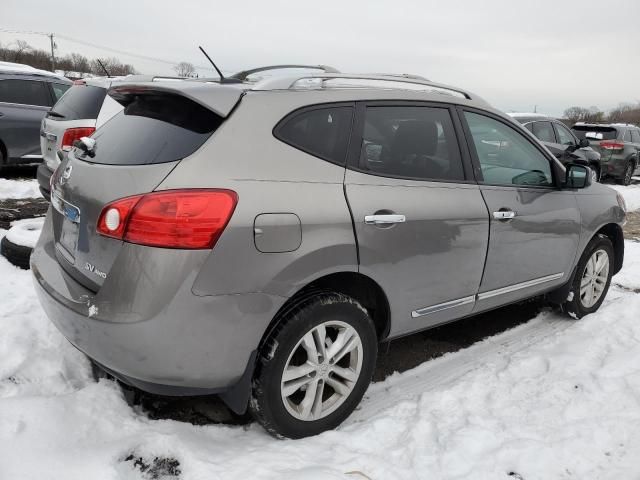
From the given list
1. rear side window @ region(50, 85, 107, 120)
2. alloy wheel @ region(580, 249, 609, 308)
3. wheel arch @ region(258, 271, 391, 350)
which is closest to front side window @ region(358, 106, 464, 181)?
wheel arch @ region(258, 271, 391, 350)

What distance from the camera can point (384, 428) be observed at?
2.63 meters

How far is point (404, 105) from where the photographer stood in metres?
2.91

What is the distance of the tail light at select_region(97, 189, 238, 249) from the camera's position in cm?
203

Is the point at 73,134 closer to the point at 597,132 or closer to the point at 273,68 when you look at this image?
the point at 273,68

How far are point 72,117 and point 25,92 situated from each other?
3.58 metres

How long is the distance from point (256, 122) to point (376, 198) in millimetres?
703

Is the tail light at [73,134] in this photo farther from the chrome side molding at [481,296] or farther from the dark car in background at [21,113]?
the chrome side molding at [481,296]

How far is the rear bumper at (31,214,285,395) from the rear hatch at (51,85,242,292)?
18 centimetres

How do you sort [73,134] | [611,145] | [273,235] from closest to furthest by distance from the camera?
[273,235], [73,134], [611,145]

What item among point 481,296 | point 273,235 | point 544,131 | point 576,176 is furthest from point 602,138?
point 273,235

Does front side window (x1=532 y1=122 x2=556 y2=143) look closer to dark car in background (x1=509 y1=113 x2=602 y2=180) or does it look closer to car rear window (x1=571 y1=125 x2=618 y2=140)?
dark car in background (x1=509 y1=113 x2=602 y2=180)

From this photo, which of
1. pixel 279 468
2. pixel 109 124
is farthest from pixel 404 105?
pixel 279 468

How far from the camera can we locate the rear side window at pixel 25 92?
27.1 feet

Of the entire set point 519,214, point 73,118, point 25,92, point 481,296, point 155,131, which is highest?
point 155,131
